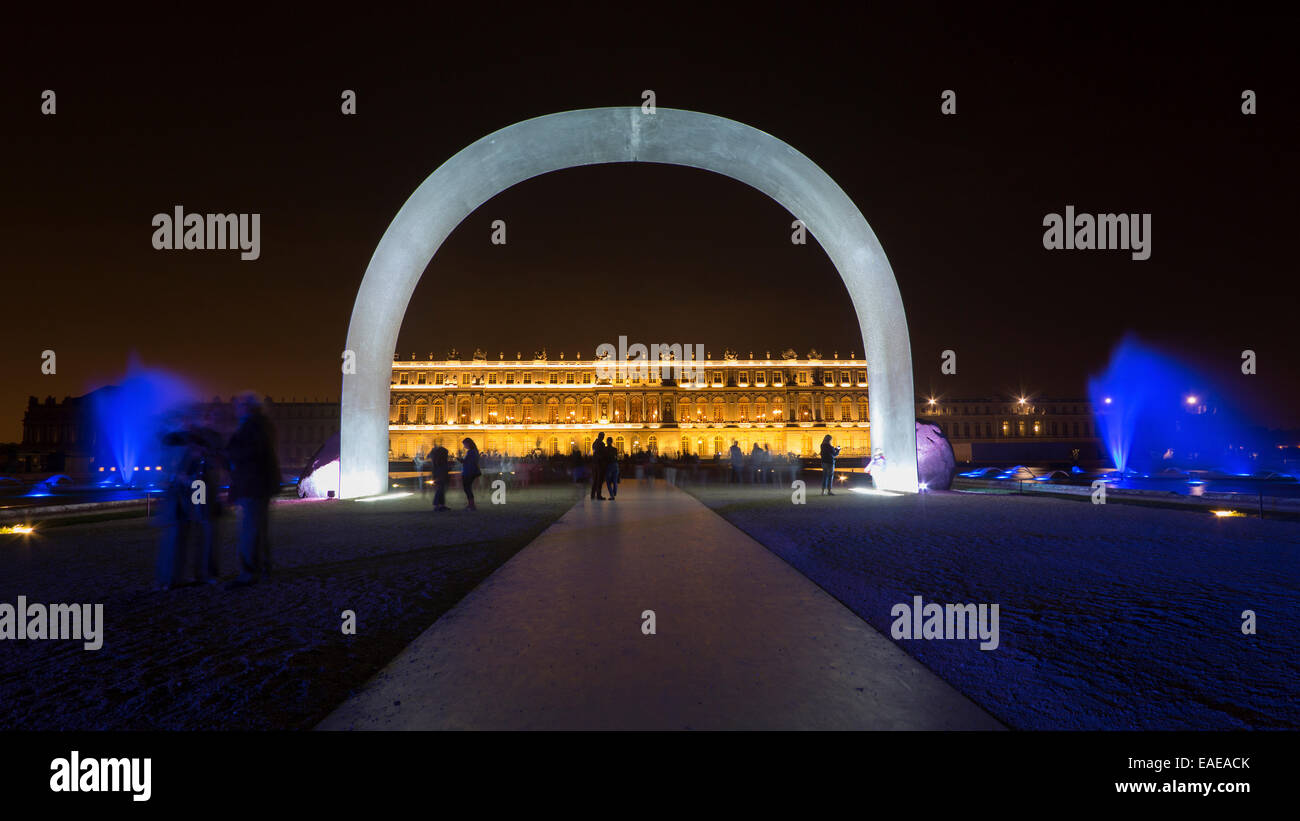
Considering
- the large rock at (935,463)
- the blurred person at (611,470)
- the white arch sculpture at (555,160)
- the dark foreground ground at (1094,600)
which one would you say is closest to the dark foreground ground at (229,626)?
the dark foreground ground at (1094,600)

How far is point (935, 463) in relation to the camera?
683 inches

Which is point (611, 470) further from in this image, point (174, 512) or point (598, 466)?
point (174, 512)

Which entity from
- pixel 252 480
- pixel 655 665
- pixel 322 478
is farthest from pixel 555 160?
pixel 655 665

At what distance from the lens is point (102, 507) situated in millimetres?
13492

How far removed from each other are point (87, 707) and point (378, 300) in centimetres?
1443

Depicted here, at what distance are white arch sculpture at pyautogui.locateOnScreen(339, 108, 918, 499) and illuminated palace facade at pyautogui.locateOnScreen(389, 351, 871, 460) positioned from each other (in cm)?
5483

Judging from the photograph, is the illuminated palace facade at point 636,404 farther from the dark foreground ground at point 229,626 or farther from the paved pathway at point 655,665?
the paved pathway at point 655,665

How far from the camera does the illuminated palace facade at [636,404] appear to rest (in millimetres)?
71375

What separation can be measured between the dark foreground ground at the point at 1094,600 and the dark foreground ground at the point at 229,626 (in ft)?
10.3

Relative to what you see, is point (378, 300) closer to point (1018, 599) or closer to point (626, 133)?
point (626, 133)

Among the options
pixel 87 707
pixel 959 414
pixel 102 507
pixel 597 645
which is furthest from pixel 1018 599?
pixel 959 414

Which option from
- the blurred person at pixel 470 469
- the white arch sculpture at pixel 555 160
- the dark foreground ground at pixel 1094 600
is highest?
the white arch sculpture at pixel 555 160

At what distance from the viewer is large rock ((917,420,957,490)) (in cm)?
1725

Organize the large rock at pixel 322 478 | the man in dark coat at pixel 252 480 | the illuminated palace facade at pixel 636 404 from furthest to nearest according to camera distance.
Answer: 1. the illuminated palace facade at pixel 636 404
2. the large rock at pixel 322 478
3. the man in dark coat at pixel 252 480
